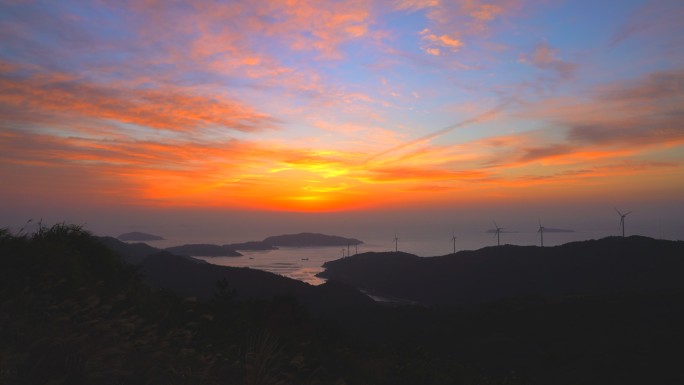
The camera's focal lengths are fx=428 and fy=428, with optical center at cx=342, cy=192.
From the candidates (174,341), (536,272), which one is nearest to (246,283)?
(174,341)

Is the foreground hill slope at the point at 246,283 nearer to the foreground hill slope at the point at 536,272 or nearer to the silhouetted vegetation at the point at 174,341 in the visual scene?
the foreground hill slope at the point at 536,272

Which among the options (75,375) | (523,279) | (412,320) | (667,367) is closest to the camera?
(75,375)

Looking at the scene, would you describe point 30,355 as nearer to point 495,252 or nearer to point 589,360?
point 589,360

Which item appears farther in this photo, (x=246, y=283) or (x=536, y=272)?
(x=536, y=272)

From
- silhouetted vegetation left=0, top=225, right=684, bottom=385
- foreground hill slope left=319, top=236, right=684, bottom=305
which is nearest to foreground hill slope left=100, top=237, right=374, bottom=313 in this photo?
foreground hill slope left=319, top=236, right=684, bottom=305

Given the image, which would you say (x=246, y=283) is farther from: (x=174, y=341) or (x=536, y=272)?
(x=536, y=272)

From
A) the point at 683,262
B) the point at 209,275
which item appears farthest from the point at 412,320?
the point at 683,262

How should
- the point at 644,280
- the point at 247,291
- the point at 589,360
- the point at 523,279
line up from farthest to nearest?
the point at 523,279, the point at 644,280, the point at 247,291, the point at 589,360

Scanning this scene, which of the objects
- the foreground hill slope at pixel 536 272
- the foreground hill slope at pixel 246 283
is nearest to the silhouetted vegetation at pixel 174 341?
the foreground hill slope at pixel 246 283

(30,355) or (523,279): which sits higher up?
(30,355)
